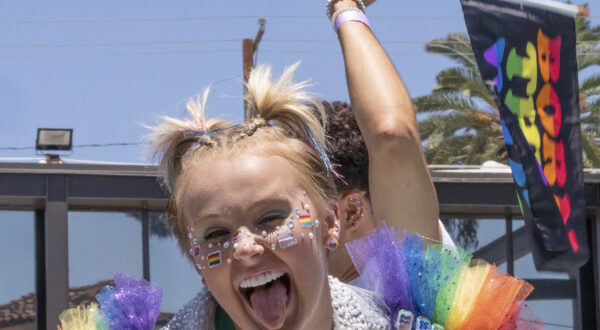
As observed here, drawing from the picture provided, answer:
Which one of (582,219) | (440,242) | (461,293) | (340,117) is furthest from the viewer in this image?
(582,219)

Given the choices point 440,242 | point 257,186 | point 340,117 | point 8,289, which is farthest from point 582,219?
point 8,289

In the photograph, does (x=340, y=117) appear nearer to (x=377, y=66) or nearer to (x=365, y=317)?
(x=377, y=66)

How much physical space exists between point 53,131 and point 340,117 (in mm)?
8044

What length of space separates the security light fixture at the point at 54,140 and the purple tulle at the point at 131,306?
807 cm

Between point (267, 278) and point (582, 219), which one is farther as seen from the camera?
point (582, 219)

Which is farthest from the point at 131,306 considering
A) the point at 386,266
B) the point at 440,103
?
the point at 440,103

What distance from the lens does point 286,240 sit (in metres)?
2.00

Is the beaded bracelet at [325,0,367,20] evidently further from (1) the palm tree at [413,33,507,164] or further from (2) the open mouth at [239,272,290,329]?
(1) the palm tree at [413,33,507,164]

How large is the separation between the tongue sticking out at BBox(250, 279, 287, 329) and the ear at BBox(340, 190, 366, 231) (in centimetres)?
88

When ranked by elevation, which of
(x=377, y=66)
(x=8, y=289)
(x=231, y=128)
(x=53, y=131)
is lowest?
(x=8, y=289)

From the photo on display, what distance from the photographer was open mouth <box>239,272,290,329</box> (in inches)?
77.1

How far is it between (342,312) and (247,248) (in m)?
0.32

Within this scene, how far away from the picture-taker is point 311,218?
2.08m

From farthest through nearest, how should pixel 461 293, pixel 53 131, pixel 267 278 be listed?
pixel 53 131 → pixel 461 293 → pixel 267 278
